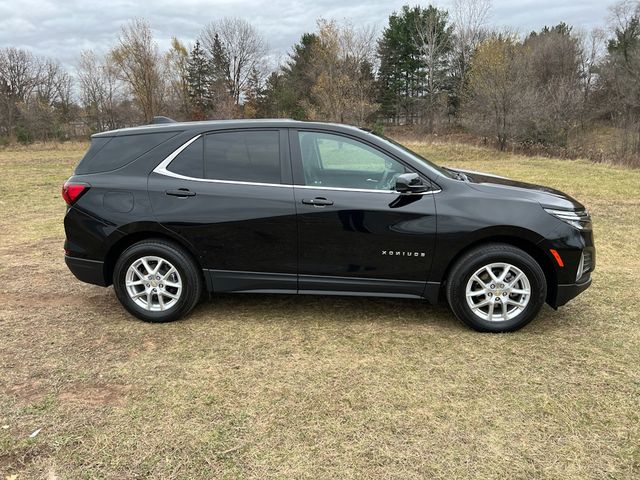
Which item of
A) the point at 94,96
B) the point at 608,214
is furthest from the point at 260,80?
the point at 608,214

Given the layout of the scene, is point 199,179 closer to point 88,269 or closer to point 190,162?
point 190,162

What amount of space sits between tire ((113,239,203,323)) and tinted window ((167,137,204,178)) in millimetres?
623

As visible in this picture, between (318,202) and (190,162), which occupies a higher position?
(190,162)

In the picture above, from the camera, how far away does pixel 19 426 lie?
2.72m

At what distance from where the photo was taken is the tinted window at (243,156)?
395cm

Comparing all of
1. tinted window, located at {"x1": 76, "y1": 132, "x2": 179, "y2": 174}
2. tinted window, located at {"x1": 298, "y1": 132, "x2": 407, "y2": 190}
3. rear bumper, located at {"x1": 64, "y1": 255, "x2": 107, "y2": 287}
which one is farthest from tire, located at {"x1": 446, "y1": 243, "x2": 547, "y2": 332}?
rear bumper, located at {"x1": 64, "y1": 255, "x2": 107, "y2": 287}

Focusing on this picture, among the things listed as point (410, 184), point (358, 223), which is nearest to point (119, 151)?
point (358, 223)

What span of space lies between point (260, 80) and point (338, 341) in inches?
1929

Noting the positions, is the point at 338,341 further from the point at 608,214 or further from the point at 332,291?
the point at 608,214

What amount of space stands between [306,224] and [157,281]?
1382 mm

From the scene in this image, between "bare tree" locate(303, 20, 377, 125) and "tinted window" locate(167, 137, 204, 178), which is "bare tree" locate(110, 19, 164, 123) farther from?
"tinted window" locate(167, 137, 204, 178)

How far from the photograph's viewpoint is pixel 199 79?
1969 inches

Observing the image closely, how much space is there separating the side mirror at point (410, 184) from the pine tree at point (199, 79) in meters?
48.2

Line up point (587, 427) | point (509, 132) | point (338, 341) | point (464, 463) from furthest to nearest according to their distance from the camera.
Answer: point (509, 132), point (338, 341), point (587, 427), point (464, 463)
